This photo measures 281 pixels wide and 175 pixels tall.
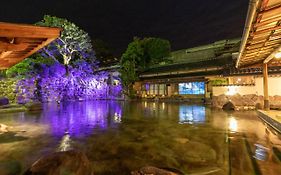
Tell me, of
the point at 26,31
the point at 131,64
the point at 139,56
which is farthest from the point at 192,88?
the point at 26,31

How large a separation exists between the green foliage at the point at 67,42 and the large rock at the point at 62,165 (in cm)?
2669

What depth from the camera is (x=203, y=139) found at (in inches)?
293

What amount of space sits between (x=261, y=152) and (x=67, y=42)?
28.1 m

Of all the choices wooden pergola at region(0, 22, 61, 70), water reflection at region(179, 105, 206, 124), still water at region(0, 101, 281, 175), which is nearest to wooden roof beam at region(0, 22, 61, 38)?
wooden pergola at region(0, 22, 61, 70)

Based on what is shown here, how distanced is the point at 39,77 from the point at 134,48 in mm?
15157

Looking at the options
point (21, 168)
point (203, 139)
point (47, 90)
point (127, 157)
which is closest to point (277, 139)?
point (203, 139)

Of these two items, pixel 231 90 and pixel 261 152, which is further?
pixel 231 90

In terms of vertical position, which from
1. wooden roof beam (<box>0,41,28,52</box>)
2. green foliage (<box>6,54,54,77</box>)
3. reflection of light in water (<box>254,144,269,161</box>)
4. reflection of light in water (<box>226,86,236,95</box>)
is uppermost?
green foliage (<box>6,54,54,77</box>)

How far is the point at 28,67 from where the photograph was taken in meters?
24.0

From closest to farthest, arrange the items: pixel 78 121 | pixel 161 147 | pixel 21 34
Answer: pixel 21 34 → pixel 161 147 → pixel 78 121

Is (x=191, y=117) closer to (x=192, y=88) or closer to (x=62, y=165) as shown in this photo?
(x=62, y=165)

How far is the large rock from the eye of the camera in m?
3.34

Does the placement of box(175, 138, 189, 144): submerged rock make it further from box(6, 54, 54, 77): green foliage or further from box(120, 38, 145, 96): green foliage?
box(120, 38, 145, 96): green foliage

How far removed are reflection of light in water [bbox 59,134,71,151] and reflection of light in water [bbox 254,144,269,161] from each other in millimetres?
5728
